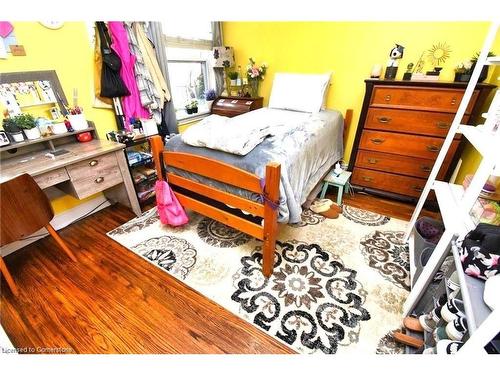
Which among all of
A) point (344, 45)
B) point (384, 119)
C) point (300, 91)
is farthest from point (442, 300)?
point (344, 45)

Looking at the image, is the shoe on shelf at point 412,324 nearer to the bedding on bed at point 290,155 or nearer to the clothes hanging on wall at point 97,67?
Answer: the bedding on bed at point 290,155

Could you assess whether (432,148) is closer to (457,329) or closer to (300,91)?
(300,91)

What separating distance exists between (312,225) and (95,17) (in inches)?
73.0

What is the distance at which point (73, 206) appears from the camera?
202 centimetres

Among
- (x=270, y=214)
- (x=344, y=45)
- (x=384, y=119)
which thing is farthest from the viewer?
(x=344, y=45)

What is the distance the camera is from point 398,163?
2125 millimetres

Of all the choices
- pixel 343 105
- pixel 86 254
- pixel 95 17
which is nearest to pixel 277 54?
pixel 343 105

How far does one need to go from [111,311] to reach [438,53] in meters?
3.30

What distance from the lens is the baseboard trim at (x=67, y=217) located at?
1712mm

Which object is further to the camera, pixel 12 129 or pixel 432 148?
pixel 432 148

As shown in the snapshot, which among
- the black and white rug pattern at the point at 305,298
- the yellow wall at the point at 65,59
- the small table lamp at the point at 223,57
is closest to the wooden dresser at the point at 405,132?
the black and white rug pattern at the point at 305,298

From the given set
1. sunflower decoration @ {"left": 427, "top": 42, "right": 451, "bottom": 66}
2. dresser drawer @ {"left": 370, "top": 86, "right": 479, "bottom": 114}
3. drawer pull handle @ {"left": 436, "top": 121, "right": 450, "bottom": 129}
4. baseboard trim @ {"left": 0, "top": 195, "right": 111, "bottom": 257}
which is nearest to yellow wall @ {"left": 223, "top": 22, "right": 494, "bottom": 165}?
sunflower decoration @ {"left": 427, "top": 42, "right": 451, "bottom": 66}

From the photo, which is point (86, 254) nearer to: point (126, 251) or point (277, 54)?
point (126, 251)

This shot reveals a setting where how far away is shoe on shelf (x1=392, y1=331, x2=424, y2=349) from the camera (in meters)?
1.05
